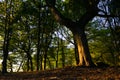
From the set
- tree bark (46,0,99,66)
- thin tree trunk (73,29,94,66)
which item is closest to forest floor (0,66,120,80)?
thin tree trunk (73,29,94,66)

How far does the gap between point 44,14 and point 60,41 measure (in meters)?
11.8

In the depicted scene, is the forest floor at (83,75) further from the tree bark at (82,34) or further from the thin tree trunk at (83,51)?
the tree bark at (82,34)

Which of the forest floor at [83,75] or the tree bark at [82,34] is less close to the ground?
the tree bark at [82,34]

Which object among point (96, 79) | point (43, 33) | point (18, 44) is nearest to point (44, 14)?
point (43, 33)

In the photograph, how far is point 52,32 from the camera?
4006cm

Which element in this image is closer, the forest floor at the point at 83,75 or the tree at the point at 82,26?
the forest floor at the point at 83,75

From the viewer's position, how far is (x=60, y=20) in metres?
18.9

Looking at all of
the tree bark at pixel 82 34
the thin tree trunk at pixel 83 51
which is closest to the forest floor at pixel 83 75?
the thin tree trunk at pixel 83 51

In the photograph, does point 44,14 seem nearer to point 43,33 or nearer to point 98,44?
point 43,33

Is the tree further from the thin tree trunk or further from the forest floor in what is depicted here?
the forest floor

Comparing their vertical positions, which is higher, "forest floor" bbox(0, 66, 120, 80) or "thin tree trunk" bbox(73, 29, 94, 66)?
"thin tree trunk" bbox(73, 29, 94, 66)

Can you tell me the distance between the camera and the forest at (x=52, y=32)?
1977 cm

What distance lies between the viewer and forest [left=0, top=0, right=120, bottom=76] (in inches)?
779

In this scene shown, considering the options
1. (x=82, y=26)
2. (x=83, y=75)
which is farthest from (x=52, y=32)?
(x=83, y=75)
